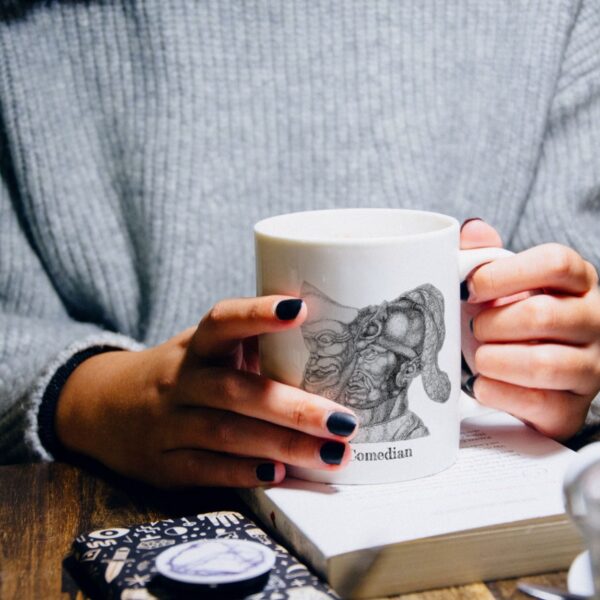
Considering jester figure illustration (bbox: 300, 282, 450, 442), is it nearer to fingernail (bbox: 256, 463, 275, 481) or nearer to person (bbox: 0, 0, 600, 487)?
fingernail (bbox: 256, 463, 275, 481)

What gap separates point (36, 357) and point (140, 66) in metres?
0.38

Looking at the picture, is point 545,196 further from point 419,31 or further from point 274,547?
point 274,547

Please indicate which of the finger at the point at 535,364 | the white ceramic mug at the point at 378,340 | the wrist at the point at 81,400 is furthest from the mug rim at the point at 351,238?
the wrist at the point at 81,400

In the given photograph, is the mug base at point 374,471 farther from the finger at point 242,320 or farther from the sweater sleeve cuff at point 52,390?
the sweater sleeve cuff at point 52,390

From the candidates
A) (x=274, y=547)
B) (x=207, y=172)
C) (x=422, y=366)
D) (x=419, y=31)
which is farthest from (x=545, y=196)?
(x=274, y=547)

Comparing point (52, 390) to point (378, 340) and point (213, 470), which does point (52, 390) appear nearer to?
point (213, 470)

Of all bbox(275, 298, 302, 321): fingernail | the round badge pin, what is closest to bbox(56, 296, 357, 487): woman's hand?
bbox(275, 298, 302, 321): fingernail

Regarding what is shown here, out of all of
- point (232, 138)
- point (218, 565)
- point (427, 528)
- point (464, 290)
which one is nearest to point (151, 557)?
point (218, 565)

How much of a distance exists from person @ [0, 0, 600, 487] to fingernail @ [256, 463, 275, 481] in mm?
310

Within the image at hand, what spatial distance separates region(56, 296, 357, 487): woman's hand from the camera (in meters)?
0.59

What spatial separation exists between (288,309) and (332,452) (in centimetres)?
10

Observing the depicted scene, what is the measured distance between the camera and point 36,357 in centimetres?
88

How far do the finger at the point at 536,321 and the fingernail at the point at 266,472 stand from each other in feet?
0.61

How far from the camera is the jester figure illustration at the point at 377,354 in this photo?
566 millimetres
